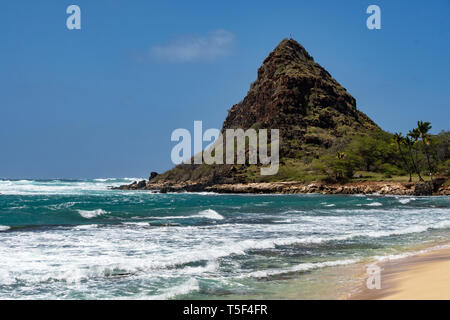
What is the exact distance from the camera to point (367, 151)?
130 meters

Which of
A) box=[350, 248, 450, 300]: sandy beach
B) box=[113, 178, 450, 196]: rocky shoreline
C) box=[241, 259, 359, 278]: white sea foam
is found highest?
box=[350, 248, 450, 300]: sandy beach

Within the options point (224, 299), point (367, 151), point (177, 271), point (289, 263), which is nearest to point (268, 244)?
point (289, 263)

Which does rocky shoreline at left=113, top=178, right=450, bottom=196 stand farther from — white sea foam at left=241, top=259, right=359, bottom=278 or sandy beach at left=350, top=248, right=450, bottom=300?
sandy beach at left=350, top=248, right=450, bottom=300

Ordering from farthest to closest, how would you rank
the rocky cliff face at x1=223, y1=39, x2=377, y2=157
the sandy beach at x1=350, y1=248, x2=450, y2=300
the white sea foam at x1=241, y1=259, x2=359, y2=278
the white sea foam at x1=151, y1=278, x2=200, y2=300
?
the rocky cliff face at x1=223, y1=39, x2=377, y2=157, the white sea foam at x1=241, y1=259, x2=359, y2=278, the white sea foam at x1=151, y1=278, x2=200, y2=300, the sandy beach at x1=350, y1=248, x2=450, y2=300

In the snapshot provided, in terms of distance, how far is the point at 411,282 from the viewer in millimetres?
9953

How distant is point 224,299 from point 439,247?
1247 centimetres

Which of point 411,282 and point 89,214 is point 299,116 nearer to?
point 89,214

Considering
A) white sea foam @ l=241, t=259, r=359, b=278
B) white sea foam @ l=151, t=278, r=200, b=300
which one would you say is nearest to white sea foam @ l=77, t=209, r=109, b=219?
white sea foam @ l=241, t=259, r=359, b=278

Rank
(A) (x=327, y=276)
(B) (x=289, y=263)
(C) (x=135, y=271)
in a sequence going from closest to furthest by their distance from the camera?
(A) (x=327, y=276) < (C) (x=135, y=271) < (B) (x=289, y=263)

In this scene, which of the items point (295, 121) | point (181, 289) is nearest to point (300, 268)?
point (181, 289)

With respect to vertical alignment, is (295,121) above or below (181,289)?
above

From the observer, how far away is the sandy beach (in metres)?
8.36

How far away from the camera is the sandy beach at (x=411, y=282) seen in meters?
8.36
